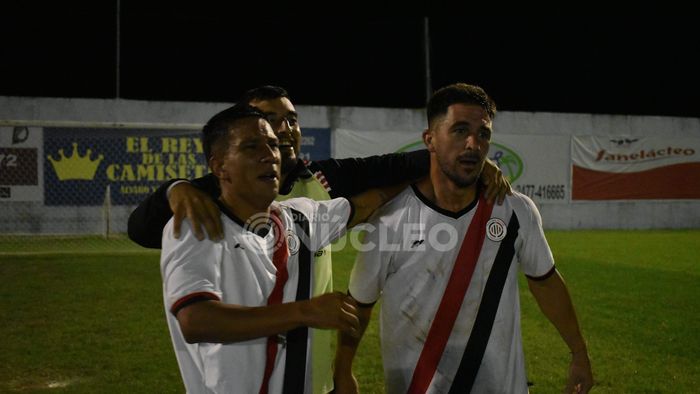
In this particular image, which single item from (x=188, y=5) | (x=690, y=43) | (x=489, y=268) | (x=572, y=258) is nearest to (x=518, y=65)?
(x=690, y=43)

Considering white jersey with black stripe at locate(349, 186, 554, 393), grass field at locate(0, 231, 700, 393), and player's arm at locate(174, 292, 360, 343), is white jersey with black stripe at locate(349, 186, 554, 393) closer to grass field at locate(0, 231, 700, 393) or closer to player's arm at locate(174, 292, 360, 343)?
player's arm at locate(174, 292, 360, 343)

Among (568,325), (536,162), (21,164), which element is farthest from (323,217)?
(536,162)

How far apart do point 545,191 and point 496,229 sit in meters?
14.6

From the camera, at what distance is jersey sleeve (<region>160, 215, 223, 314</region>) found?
159 centimetres

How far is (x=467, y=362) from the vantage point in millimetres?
2373

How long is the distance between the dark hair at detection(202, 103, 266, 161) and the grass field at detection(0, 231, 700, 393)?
2.88 metres

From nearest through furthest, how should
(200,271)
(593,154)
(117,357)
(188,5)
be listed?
(200,271) < (117,357) < (593,154) < (188,5)

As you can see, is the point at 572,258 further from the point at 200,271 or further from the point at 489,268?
the point at 200,271

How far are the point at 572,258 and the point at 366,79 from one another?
52.6ft

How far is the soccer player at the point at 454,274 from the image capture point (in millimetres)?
2383

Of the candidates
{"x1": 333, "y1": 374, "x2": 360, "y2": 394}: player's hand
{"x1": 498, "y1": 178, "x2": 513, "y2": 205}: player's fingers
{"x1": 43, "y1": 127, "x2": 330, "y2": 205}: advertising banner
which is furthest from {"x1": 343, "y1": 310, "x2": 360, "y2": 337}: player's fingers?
{"x1": 43, "y1": 127, "x2": 330, "y2": 205}: advertising banner

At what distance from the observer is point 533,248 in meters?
2.49

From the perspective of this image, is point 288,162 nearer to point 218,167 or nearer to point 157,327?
point 218,167

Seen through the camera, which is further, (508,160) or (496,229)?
(508,160)
